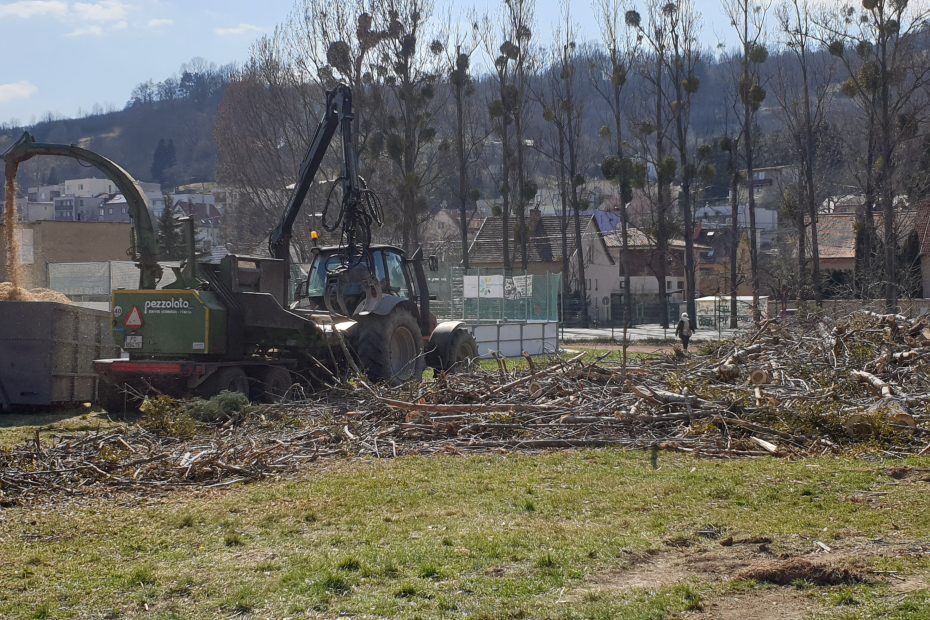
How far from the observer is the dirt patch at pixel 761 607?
5.55m

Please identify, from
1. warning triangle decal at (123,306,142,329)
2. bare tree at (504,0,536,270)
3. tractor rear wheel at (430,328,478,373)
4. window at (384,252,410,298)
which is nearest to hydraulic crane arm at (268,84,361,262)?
window at (384,252,410,298)

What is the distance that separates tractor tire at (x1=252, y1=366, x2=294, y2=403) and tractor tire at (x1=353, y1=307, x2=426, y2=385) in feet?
3.78

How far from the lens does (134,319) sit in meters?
16.0

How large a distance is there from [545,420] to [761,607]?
256 inches

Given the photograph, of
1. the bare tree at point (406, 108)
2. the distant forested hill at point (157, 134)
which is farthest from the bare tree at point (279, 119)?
the distant forested hill at point (157, 134)

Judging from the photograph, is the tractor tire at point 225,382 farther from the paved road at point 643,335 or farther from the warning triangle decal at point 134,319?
the paved road at point 643,335

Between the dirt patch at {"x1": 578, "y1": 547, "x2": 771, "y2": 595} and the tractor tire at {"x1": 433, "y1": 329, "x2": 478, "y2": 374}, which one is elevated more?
the tractor tire at {"x1": 433, "y1": 329, "x2": 478, "y2": 374}

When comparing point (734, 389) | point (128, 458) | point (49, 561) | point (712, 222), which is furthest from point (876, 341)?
point (712, 222)

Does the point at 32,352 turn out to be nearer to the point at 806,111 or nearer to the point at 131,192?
the point at 131,192

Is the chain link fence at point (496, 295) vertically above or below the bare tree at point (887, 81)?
below

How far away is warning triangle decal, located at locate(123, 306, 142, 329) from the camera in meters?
16.0

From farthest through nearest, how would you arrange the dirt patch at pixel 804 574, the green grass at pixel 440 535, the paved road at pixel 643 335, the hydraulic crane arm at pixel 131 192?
the paved road at pixel 643 335 → the hydraulic crane arm at pixel 131 192 → the dirt patch at pixel 804 574 → the green grass at pixel 440 535

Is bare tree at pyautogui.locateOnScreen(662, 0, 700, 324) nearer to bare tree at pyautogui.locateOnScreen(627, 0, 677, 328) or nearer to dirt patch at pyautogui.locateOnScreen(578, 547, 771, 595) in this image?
bare tree at pyautogui.locateOnScreen(627, 0, 677, 328)

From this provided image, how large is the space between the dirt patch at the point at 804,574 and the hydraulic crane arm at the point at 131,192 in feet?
42.9
